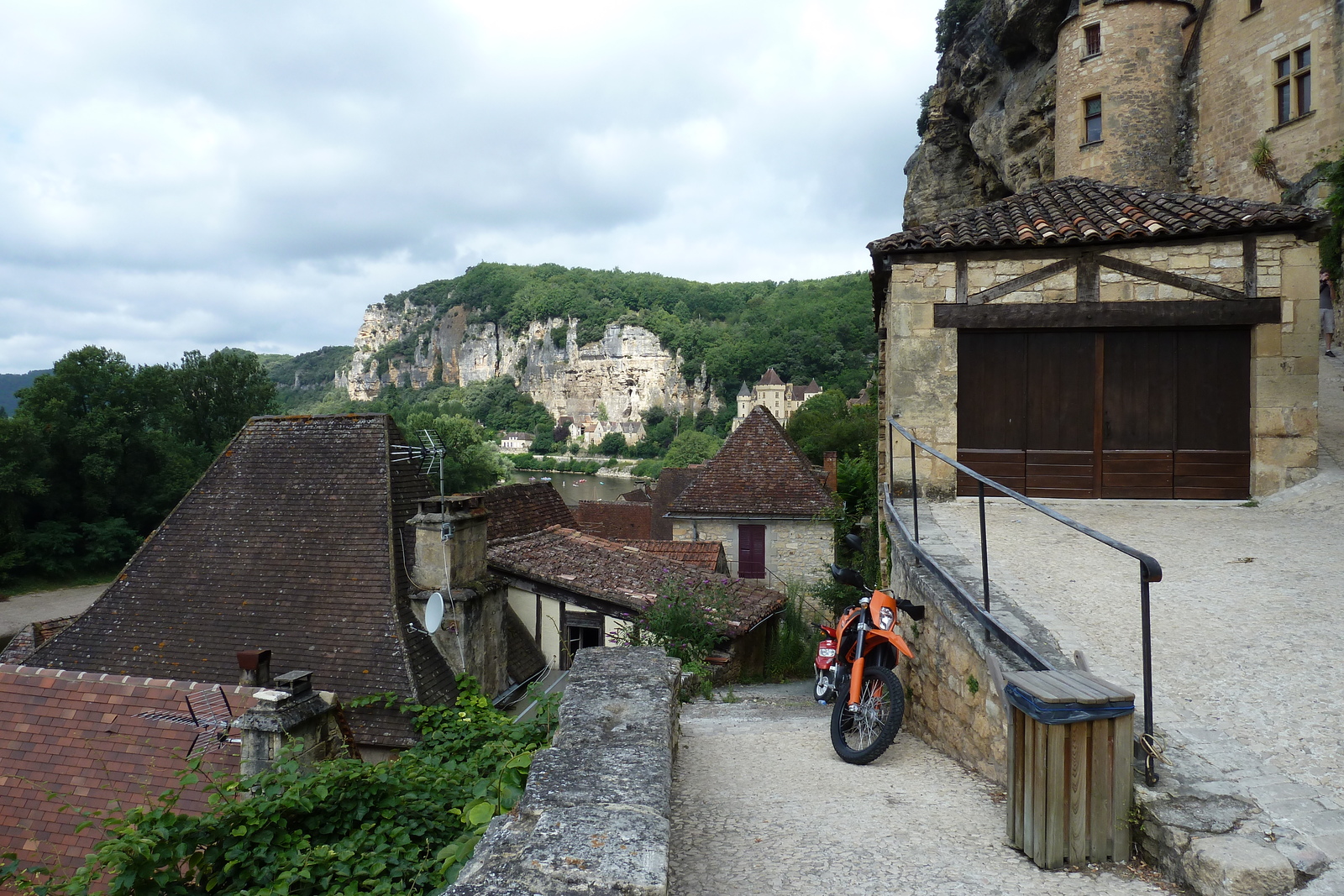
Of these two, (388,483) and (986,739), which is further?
(388,483)

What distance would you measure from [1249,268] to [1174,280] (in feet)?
2.60

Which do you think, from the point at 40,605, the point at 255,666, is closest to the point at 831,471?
the point at 255,666

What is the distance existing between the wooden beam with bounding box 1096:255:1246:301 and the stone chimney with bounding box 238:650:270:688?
1004 centimetres

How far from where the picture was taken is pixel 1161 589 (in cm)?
519

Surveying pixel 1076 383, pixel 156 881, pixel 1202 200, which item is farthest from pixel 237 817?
pixel 1202 200

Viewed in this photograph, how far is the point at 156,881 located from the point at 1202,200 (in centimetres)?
1194

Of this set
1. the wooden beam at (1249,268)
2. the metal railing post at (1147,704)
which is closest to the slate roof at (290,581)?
the metal railing post at (1147,704)

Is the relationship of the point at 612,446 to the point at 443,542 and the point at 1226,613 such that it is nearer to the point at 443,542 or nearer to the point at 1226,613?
the point at 443,542

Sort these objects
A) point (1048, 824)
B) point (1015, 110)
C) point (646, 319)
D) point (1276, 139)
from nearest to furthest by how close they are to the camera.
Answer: point (1048, 824) → point (1276, 139) → point (1015, 110) → point (646, 319)

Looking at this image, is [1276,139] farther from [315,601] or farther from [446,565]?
[315,601]

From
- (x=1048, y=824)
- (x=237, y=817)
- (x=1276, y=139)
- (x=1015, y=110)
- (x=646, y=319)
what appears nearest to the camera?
(x=1048, y=824)

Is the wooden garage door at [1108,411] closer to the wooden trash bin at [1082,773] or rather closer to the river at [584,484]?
the wooden trash bin at [1082,773]

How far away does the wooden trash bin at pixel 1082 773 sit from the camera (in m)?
2.66

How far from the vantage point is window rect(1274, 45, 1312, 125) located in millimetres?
18375
